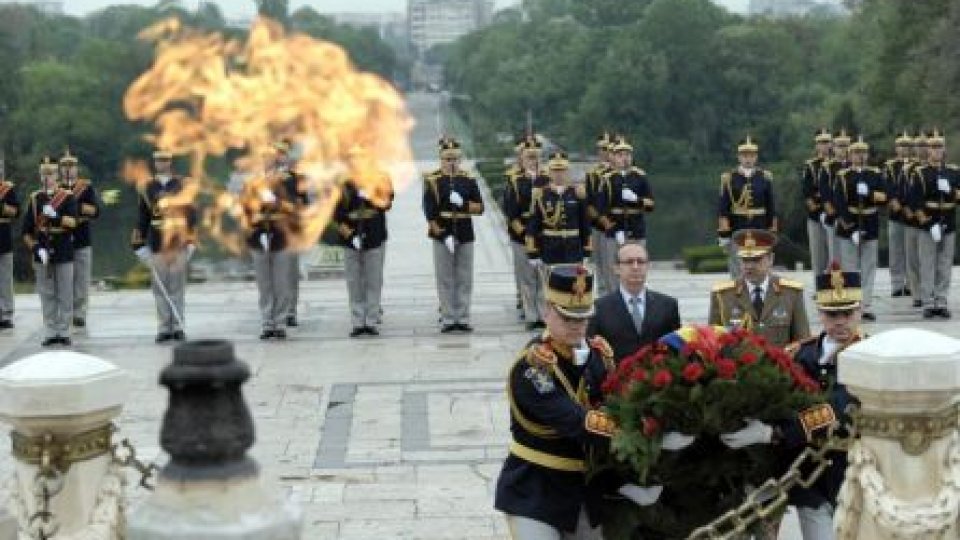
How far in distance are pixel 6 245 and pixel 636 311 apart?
11325 mm

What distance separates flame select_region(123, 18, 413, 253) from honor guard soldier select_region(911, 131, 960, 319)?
1090 cm

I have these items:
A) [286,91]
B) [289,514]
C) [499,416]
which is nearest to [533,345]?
[286,91]

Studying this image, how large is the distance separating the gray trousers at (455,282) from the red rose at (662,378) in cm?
1097

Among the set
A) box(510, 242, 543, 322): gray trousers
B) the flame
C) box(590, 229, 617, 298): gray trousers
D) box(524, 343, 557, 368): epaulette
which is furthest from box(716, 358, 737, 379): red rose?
box(590, 229, 617, 298): gray trousers

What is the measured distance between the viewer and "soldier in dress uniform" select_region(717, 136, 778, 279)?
57.4 ft

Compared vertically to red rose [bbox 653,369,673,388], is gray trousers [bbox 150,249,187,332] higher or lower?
lower

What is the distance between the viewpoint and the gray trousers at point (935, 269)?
57.4ft

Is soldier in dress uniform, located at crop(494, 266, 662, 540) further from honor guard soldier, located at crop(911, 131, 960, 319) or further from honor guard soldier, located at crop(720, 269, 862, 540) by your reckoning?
honor guard soldier, located at crop(911, 131, 960, 319)

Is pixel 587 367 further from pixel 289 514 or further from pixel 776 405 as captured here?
pixel 289 514

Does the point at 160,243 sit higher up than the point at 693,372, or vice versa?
the point at 693,372

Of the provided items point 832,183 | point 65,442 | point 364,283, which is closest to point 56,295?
point 364,283

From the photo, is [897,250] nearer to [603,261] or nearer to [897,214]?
[897,214]

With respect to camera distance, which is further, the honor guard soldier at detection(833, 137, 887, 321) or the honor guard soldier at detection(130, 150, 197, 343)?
the honor guard soldier at detection(833, 137, 887, 321)

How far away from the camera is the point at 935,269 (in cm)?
1759
